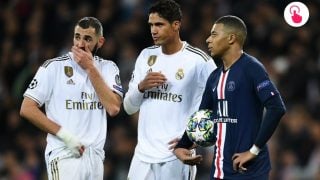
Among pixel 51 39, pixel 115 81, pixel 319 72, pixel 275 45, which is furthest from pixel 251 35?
pixel 115 81

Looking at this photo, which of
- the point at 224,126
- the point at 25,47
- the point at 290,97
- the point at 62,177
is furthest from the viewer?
the point at 25,47

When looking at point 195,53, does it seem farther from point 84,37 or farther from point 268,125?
point 268,125

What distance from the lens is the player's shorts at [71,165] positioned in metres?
7.95

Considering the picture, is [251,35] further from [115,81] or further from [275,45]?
[115,81]

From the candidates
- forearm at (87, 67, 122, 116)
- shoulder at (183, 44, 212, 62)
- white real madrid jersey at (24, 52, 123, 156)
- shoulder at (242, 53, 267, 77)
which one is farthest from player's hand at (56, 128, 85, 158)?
shoulder at (242, 53, 267, 77)

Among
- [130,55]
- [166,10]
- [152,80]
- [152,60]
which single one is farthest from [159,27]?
[130,55]

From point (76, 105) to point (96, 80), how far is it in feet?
0.93

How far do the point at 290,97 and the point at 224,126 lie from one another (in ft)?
19.7

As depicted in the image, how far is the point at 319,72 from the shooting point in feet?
44.0

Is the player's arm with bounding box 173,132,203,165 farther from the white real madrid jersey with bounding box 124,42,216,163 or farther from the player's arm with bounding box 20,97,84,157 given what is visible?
the player's arm with bounding box 20,97,84,157

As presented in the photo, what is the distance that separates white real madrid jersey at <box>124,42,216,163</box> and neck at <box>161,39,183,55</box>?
0.04 metres

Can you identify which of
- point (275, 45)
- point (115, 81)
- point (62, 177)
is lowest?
point (62, 177)

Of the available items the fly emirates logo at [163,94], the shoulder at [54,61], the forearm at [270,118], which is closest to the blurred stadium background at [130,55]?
the fly emirates logo at [163,94]

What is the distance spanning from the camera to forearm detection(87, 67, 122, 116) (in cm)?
798
